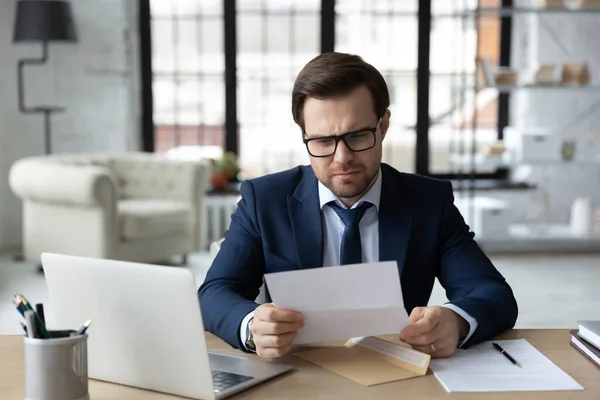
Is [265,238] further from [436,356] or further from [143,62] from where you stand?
[143,62]

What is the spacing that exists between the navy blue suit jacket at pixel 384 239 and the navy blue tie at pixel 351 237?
5cm

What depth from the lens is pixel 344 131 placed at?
1.63 meters

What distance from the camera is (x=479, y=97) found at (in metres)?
6.37

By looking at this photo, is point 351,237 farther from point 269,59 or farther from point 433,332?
point 269,59

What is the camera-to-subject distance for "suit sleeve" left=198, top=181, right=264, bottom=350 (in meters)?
1.51

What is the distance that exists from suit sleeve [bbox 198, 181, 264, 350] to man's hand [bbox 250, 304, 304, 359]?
10cm

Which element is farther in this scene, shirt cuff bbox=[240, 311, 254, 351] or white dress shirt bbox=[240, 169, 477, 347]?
white dress shirt bbox=[240, 169, 477, 347]

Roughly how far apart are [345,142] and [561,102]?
4.87m

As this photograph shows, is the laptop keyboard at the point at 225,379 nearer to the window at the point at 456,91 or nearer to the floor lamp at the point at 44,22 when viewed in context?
the floor lamp at the point at 44,22

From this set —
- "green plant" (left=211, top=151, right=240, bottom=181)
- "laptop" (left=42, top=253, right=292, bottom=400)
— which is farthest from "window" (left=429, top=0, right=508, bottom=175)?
"laptop" (left=42, top=253, right=292, bottom=400)

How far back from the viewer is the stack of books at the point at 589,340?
1.42 metres

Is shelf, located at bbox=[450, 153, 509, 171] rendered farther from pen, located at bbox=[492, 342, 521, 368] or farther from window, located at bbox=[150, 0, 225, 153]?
pen, located at bbox=[492, 342, 521, 368]

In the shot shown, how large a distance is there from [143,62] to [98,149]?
73 cm

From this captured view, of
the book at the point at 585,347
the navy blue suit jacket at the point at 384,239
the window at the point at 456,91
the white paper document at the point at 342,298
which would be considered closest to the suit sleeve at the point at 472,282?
the navy blue suit jacket at the point at 384,239
